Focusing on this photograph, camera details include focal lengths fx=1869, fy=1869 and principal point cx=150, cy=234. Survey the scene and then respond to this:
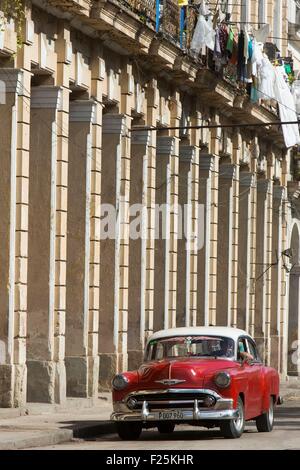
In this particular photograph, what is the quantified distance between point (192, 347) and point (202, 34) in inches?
555

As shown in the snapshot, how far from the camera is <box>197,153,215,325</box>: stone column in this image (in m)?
41.8

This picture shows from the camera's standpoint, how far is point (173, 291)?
1515 inches

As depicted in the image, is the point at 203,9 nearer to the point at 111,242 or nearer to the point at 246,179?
the point at 111,242

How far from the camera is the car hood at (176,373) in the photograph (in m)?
22.9

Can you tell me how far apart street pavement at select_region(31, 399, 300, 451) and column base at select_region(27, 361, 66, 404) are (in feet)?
8.71

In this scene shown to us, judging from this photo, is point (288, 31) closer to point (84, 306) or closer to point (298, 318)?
point (298, 318)

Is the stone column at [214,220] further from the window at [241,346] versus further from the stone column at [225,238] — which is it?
the window at [241,346]

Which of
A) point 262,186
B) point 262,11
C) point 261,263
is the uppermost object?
point 262,11

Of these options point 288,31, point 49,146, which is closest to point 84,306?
point 49,146

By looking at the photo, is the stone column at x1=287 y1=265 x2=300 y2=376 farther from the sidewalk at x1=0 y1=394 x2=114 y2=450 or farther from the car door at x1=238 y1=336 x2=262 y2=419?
the car door at x1=238 y1=336 x2=262 y2=419

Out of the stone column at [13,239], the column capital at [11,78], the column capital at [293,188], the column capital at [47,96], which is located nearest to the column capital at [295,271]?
the column capital at [293,188]

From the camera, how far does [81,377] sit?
3130 cm

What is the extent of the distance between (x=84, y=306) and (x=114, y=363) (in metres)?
2.17

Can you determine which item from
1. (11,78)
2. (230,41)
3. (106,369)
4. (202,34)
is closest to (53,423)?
(11,78)
